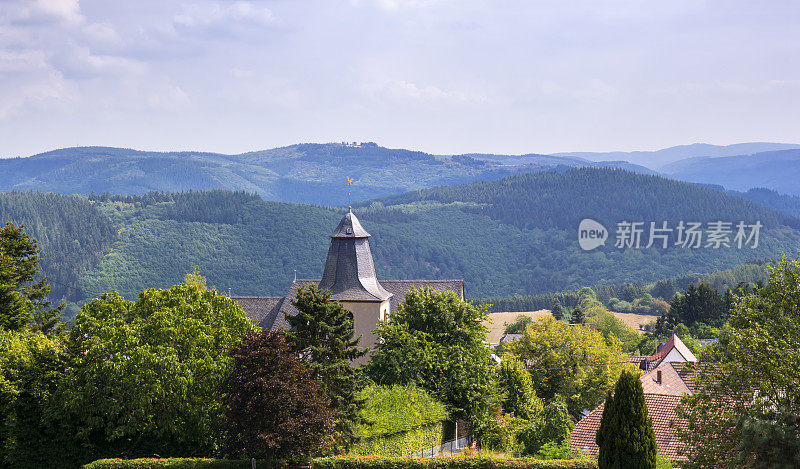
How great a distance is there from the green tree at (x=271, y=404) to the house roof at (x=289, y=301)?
877 inches

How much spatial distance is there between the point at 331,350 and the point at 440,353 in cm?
757

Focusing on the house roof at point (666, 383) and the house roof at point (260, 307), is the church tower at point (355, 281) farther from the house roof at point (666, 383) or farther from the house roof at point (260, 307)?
the house roof at point (666, 383)

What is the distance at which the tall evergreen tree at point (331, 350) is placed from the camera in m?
34.7

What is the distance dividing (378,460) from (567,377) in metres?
29.3

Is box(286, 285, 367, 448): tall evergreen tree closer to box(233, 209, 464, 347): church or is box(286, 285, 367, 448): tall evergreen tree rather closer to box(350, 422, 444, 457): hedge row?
box(350, 422, 444, 457): hedge row

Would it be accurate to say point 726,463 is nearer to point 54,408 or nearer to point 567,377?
point 54,408

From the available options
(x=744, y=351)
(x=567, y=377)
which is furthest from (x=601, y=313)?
(x=744, y=351)

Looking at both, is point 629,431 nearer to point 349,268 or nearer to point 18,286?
point 349,268

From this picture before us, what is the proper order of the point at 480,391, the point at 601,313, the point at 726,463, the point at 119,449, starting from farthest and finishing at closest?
the point at 601,313, the point at 480,391, the point at 119,449, the point at 726,463

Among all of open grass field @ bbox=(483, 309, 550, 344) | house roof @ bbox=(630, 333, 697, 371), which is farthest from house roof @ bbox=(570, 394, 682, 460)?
open grass field @ bbox=(483, 309, 550, 344)

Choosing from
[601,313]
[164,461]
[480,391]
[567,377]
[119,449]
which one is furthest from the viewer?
[601,313]

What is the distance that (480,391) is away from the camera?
42062 millimetres

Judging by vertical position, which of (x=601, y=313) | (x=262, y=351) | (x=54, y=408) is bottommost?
(x=601, y=313)

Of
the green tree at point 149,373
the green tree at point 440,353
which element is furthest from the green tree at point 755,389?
the green tree at point 149,373
